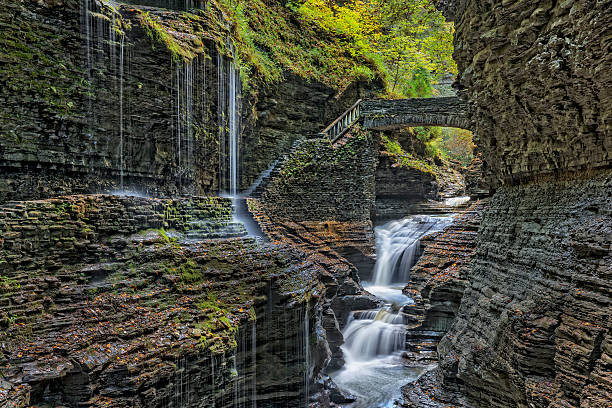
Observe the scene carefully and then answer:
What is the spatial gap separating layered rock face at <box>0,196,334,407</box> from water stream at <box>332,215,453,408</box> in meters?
1.74

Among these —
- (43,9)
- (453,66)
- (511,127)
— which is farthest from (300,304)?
(453,66)

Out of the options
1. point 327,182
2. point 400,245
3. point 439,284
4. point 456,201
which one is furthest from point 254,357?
point 456,201

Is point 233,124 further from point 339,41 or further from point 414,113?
point 339,41

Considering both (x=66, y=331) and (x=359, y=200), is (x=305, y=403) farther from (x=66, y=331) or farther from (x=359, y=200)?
(x=359, y=200)

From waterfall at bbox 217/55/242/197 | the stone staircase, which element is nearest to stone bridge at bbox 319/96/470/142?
the stone staircase

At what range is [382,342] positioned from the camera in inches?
Result: 468

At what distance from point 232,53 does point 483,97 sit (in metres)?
9.39

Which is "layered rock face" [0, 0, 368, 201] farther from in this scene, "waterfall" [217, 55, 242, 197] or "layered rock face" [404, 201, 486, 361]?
"layered rock face" [404, 201, 486, 361]

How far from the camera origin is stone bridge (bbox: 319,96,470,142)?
61.3 ft

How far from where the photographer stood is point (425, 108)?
19062 millimetres

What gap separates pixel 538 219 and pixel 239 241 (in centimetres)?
622

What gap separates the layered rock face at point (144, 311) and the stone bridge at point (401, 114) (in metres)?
11.8

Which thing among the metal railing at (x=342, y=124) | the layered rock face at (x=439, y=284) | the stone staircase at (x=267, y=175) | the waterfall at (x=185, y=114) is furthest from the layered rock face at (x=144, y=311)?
the metal railing at (x=342, y=124)

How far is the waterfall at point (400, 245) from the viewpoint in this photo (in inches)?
683
